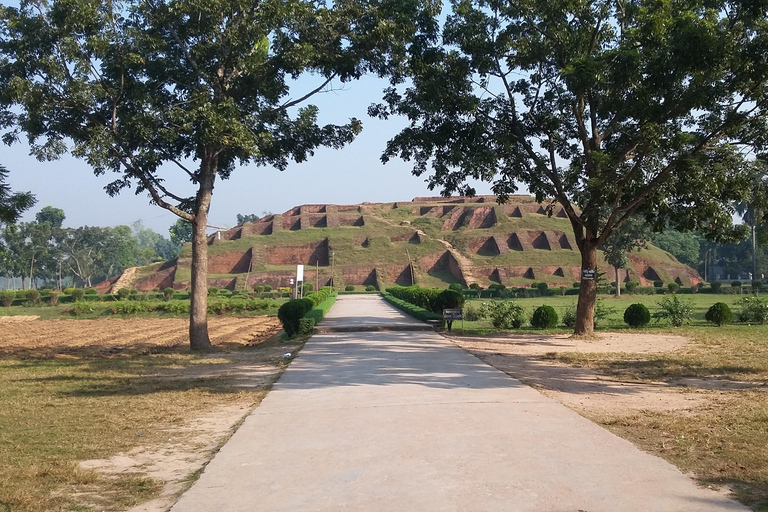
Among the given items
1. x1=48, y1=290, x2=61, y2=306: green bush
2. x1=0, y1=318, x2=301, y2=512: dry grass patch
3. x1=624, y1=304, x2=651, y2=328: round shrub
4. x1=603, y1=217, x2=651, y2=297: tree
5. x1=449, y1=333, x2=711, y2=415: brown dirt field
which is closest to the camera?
x1=0, y1=318, x2=301, y2=512: dry grass patch

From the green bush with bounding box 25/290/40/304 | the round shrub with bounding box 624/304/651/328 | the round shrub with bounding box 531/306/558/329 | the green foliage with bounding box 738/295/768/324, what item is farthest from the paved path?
the green bush with bounding box 25/290/40/304

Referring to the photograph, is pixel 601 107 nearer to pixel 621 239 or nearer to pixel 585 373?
pixel 585 373

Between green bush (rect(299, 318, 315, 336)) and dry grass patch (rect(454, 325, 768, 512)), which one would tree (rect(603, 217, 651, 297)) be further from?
green bush (rect(299, 318, 315, 336))

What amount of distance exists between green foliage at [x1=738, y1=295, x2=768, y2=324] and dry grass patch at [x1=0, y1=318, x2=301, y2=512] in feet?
39.4

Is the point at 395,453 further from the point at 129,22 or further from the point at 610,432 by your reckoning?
the point at 129,22

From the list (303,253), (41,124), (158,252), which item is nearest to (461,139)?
(41,124)

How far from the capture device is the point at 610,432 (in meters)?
5.16

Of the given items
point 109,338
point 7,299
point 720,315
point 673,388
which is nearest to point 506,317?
point 720,315

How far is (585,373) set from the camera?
355 inches

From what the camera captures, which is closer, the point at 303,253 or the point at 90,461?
the point at 90,461

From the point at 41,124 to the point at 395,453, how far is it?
9603 mm

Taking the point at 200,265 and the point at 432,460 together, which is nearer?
the point at 432,460

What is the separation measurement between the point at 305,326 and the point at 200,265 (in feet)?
11.0

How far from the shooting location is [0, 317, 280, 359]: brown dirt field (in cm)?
1455
